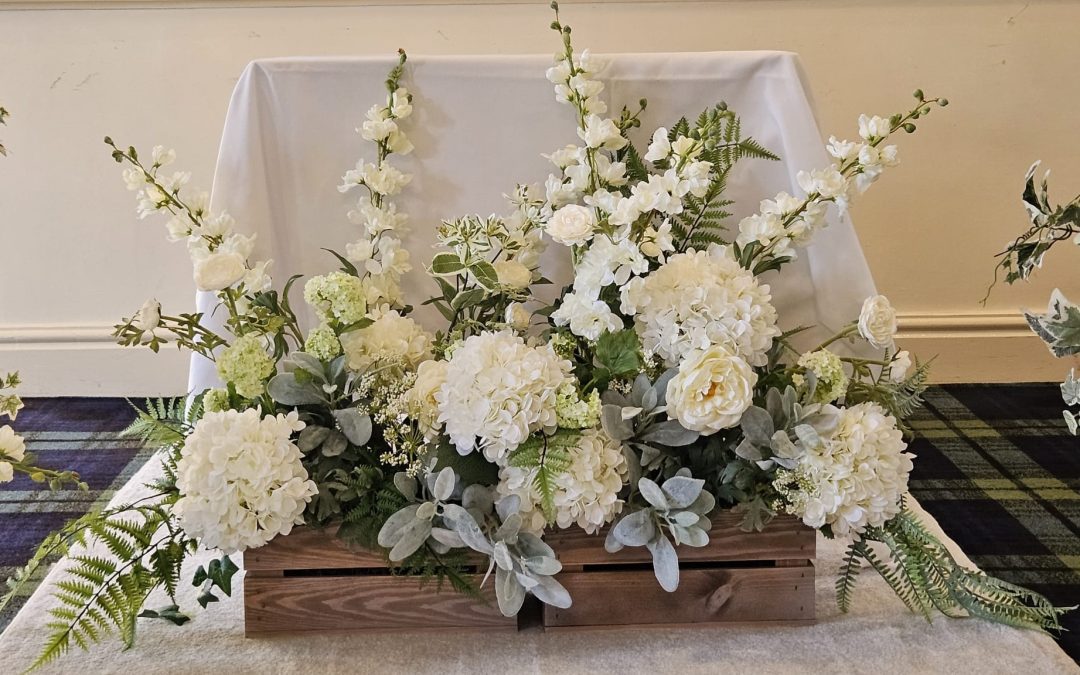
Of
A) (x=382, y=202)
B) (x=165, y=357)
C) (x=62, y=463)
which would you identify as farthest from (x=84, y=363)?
(x=382, y=202)

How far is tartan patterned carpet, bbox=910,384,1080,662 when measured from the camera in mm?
1430

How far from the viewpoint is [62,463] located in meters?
1.84

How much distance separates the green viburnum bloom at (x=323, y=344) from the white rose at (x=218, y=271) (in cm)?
11

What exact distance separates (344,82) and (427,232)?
0.24m

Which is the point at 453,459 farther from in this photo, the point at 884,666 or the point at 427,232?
the point at 884,666

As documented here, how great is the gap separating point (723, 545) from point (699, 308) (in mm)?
303

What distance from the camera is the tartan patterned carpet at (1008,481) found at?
4.69 feet

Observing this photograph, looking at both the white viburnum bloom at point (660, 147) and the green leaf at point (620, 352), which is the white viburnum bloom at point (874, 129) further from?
the green leaf at point (620, 352)

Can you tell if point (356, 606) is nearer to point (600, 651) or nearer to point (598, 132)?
point (600, 651)

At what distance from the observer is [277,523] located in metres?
Result: 0.94

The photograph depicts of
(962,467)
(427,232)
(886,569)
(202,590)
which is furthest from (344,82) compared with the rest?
(962,467)

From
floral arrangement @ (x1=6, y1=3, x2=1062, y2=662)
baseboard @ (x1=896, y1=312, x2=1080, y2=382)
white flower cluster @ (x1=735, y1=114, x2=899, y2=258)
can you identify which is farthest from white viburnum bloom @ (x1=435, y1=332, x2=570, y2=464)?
baseboard @ (x1=896, y1=312, x2=1080, y2=382)

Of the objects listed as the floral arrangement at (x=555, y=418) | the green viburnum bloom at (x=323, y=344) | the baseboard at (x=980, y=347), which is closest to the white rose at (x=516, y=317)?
the floral arrangement at (x=555, y=418)

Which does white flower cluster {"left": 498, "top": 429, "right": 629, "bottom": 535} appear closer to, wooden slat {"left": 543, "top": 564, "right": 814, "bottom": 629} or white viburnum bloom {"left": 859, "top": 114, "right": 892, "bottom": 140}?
wooden slat {"left": 543, "top": 564, "right": 814, "bottom": 629}
